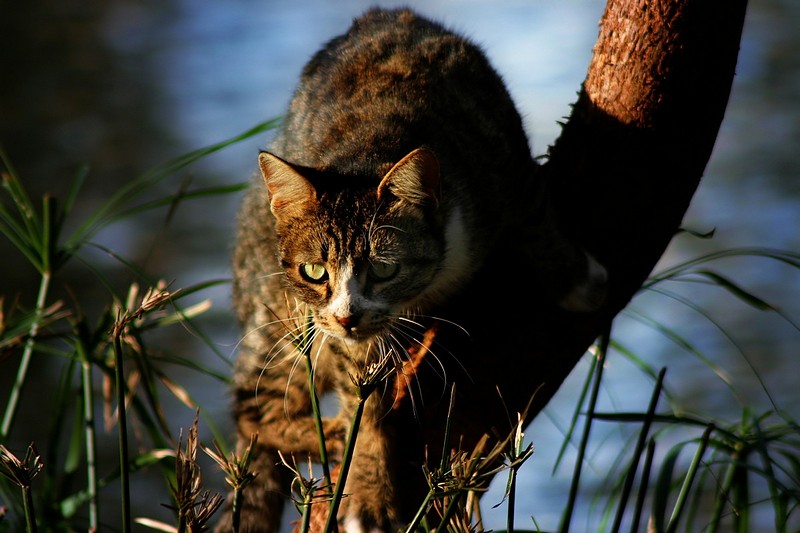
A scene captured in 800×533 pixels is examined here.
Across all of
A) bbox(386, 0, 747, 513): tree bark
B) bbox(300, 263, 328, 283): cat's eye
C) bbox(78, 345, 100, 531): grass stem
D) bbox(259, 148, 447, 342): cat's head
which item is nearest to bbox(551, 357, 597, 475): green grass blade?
bbox(386, 0, 747, 513): tree bark

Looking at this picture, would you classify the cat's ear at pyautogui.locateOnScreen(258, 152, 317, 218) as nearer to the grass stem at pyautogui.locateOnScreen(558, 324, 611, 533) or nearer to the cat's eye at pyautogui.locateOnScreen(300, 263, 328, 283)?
the cat's eye at pyautogui.locateOnScreen(300, 263, 328, 283)

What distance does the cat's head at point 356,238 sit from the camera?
1.29 metres

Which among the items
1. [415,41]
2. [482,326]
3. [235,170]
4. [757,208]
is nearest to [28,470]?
[482,326]

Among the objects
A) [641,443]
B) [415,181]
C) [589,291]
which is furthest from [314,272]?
[641,443]

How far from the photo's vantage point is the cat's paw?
1.34m

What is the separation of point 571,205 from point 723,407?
99.3 inches

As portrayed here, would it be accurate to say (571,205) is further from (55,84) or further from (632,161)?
(55,84)

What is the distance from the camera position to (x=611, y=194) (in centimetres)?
135

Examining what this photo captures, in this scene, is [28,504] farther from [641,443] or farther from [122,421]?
[641,443]

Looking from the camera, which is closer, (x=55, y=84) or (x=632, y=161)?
(x=632, y=161)

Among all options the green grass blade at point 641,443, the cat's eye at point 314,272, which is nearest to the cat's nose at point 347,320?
the cat's eye at point 314,272

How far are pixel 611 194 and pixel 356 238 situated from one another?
0.41 m

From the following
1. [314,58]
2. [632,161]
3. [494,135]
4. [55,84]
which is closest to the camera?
[632,161]

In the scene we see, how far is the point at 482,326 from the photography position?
53.1 inches
